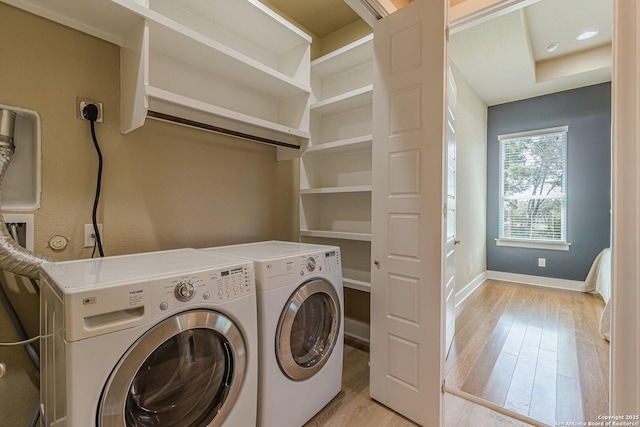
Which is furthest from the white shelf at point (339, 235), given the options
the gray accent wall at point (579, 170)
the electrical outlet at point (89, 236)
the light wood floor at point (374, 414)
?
the gray accent wall at point (579, 170)

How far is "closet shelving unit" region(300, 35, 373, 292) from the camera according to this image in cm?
235

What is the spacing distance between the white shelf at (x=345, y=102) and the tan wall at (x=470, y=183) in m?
1.65

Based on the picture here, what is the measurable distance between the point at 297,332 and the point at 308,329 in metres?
0.10

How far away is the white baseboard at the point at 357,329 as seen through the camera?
2525 millimetres

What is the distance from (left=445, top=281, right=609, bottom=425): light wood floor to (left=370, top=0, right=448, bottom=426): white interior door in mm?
599

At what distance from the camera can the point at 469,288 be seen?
12.4 feet

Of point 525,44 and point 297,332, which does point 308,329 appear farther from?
point 525,44

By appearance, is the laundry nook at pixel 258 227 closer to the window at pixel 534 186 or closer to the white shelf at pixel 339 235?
the white shelf at pixel 339 235

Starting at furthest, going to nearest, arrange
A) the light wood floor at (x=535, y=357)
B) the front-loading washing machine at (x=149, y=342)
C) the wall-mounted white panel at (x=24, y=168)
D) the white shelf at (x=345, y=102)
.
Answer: the white shelf at (x=345, y=102), the light wood floor at (x=535, y=357), the wall-mounted white panel at (x=24, y=168), the front-loading washing machine at (x=149, y=342)

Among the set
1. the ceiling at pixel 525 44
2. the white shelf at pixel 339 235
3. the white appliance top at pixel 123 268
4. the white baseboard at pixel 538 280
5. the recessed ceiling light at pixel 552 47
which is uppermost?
the recessed ceiling light at pixel 552 47

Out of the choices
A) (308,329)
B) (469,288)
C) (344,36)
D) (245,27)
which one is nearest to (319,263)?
(308,329)

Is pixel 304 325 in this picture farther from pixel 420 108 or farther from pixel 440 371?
pixel 420 108

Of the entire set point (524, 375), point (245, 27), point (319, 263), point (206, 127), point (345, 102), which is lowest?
point (524, 375)

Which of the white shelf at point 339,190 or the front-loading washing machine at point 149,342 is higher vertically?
the white shelf at point 339,190
